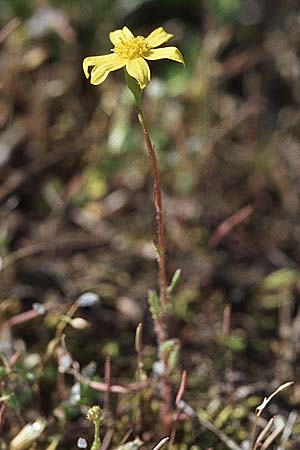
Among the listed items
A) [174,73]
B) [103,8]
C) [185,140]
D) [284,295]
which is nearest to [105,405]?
[284,295]

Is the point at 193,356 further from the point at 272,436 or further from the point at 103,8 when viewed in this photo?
the point at 103,8

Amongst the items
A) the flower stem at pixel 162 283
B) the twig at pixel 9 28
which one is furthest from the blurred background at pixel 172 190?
the flower stem at pixel 162 283

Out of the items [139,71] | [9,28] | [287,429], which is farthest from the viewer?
[9,28]

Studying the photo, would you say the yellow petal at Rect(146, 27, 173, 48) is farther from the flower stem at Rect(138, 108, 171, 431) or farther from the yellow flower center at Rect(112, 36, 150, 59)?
the flower stem at Rect(138, 108, 171, 431)

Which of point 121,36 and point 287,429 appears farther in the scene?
point 287,429

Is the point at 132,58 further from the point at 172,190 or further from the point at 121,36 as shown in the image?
the point at 172,190

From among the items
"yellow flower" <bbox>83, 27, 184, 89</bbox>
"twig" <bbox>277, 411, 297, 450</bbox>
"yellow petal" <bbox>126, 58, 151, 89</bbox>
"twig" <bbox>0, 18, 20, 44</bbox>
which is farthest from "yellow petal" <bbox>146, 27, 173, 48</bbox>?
"twig" <bbox>277, 411, 297, 450</bbox>

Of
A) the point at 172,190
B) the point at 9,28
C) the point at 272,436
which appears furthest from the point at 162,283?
the point at 9,28
